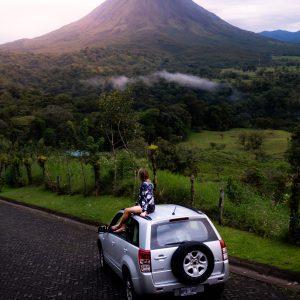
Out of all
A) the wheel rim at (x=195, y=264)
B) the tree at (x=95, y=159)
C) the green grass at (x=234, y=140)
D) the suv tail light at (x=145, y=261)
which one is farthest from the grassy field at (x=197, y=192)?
the green grass at (x=234, y=140)

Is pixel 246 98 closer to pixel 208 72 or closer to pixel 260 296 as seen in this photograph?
pixel 208 72

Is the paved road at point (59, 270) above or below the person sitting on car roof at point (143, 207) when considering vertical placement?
below

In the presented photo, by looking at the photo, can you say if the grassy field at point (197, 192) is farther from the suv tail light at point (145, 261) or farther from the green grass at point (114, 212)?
the suv tail light at point (145, 261)

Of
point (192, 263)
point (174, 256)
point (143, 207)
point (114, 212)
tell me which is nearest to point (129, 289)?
point (174, 256)

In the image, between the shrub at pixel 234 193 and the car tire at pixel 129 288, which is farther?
the shrub at pixel 234 193

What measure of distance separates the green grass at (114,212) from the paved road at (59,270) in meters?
1.25

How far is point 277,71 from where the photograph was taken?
179875mm

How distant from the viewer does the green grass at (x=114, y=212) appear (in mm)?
12125

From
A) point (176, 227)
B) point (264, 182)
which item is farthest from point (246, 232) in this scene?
point (264, 182)

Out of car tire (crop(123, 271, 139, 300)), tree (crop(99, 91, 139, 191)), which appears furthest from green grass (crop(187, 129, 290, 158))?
car tire (crop(123, 271, 139, 300))

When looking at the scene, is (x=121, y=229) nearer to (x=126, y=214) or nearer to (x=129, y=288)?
(x=126, y=214)

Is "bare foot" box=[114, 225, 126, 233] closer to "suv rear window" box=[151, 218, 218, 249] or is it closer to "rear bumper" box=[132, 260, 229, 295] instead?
"suv rear window" box=[151, 218, 218, 249]

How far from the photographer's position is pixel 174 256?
330 inches

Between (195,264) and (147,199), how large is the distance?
2288mm
